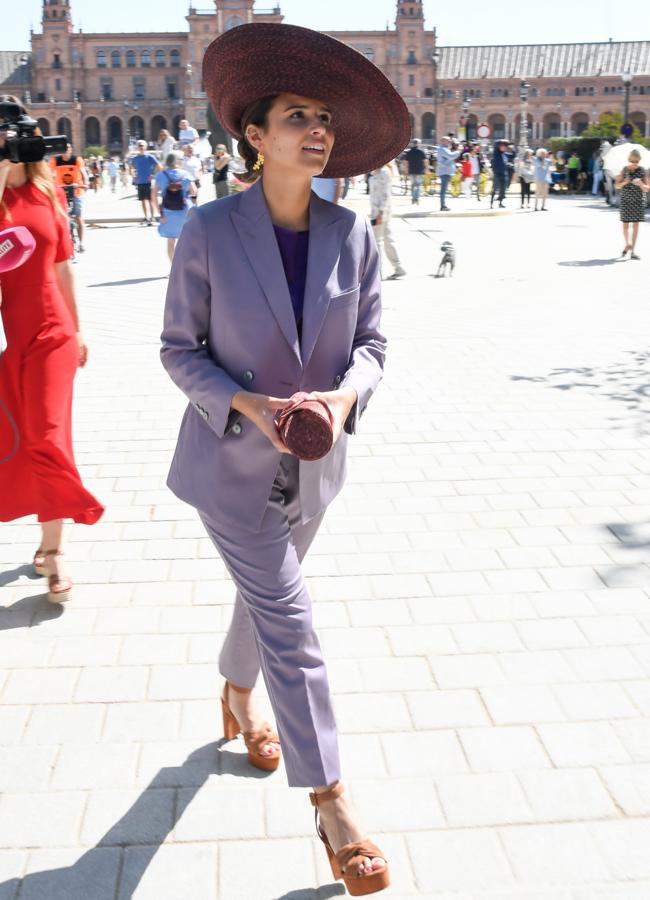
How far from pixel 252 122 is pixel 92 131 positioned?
395ft

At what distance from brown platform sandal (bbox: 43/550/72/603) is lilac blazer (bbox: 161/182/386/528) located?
1576 millimetres

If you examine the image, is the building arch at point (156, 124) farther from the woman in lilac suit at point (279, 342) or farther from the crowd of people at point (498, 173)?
the woman in lilac suit at point (279, 342)

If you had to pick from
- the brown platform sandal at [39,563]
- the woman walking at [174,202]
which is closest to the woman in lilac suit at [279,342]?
the brown platform sandal at [39,563]

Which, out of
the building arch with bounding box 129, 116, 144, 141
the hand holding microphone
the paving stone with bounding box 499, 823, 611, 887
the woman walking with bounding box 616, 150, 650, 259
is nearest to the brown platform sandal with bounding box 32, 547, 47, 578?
the hand holding microphone

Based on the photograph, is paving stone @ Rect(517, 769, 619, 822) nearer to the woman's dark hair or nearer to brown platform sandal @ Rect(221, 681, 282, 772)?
brown platform sandal @ Rect(221, 681, 282, 772)

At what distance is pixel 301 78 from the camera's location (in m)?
2.41

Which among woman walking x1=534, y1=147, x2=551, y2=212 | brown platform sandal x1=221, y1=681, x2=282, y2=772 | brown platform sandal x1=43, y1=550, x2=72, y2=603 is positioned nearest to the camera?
brown platform sandal x1=221, y1=681, x2=282, y2=772

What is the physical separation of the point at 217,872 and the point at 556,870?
77 cm

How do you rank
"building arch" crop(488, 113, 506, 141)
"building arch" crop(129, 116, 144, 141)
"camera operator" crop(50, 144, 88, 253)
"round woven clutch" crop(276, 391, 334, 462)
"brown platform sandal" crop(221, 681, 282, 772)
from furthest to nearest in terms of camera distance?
"building arch" crop(129, 116, 144, 141) → "building arch" crop(488, 113, 506, 141) → "camera operator" crop(50, 144, 88, 253) → "brown platform sandal" crop(221, 681, 282, 772) → "round woven clutch" crop(276, 391, 334, 462)

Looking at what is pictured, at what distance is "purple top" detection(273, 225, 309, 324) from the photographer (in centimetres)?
248

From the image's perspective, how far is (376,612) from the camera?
3893 mm

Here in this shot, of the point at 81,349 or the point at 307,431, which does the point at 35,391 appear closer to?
the point at 81,349

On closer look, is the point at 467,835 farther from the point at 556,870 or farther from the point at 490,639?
the point at 490,639

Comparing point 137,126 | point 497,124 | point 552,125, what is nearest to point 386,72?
point 497,124
